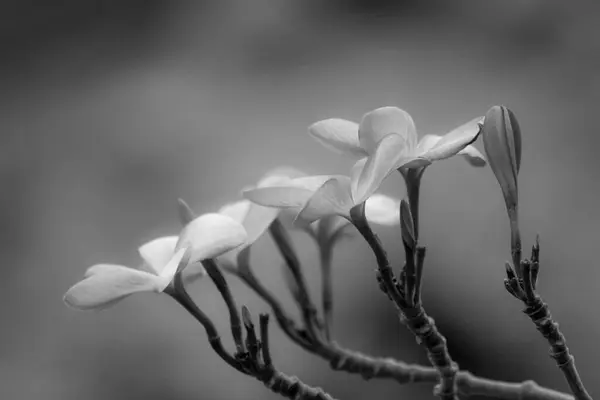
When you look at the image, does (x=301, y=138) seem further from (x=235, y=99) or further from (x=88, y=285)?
(x=88, y=285)

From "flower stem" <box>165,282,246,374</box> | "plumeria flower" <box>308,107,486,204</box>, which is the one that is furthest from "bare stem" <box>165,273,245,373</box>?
"plumeria flower" <box>308,107,486,204</box>

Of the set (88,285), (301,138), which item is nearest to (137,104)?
(301,138)

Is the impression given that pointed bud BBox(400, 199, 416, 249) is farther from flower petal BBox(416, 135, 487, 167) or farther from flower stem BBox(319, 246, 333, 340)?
flower stem BBox(319, 246, 333, 340)

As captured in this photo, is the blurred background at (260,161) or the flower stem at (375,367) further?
the blurred background at (260,161)

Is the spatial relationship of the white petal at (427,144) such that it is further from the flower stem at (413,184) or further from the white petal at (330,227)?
the white petal at (330,227)

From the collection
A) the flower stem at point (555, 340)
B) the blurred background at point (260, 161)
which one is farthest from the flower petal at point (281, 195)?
the blurred background at point (260, 161)

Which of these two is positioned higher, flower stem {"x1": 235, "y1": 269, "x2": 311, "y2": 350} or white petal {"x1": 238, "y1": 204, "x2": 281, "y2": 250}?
white petal {"x1": 238, "y1": 204, "x2": 281, "y2": 250}

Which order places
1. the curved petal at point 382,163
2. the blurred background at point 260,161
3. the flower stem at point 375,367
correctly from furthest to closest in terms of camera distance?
1. the blurred background at point 260,161
2. the flower stem at point 375,367
3. the curved petal at point 382,163
